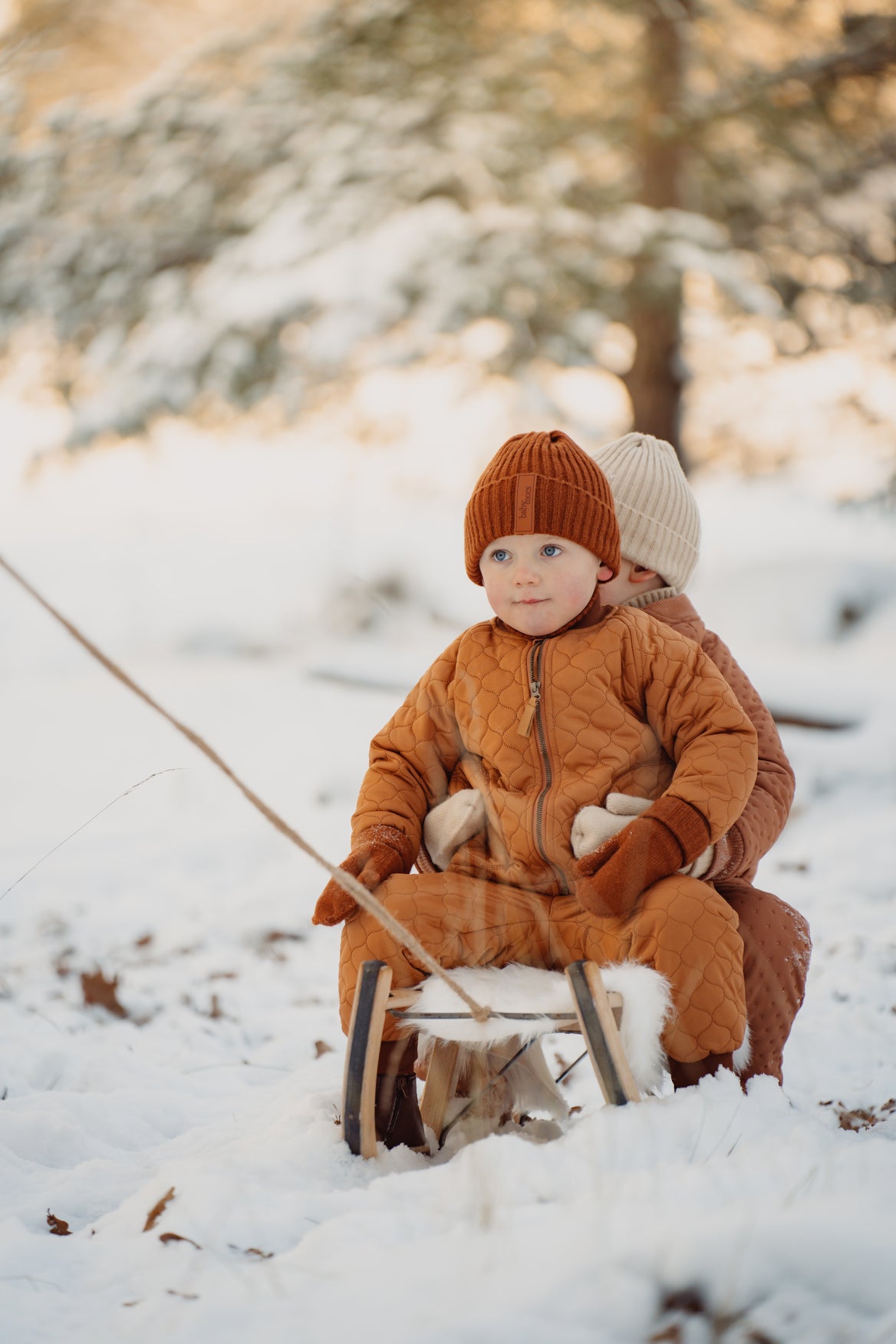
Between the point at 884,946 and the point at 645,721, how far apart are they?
1.71 m

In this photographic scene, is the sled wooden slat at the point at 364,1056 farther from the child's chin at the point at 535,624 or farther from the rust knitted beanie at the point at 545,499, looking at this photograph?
the rust knitted beanie at the point at 545,499

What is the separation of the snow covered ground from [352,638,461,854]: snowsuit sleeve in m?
0.26

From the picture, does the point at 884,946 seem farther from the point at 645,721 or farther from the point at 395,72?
the point at 395,72

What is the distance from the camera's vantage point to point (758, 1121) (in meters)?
1.54

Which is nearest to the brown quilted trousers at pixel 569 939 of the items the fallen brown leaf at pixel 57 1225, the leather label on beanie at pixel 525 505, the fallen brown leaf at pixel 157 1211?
the fallen brown leaf at pixel 157 1211

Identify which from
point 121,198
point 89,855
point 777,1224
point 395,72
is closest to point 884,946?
point 777,1224

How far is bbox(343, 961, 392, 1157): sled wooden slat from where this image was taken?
1622 millimetres

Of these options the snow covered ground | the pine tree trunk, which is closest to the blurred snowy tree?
the pine tree trunk

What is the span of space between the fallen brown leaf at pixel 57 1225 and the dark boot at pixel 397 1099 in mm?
492

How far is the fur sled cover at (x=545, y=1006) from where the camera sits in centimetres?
156

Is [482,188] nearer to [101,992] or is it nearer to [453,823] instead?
[101,992]

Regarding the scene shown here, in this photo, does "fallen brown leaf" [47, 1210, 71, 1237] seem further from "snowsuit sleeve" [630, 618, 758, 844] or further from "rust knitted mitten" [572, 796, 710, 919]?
"snowsuit sleeve" [630, 618, 758, 844]

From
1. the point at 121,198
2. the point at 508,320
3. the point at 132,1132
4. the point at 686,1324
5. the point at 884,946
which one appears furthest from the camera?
the point at 121,198

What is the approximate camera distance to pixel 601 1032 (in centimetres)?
151
